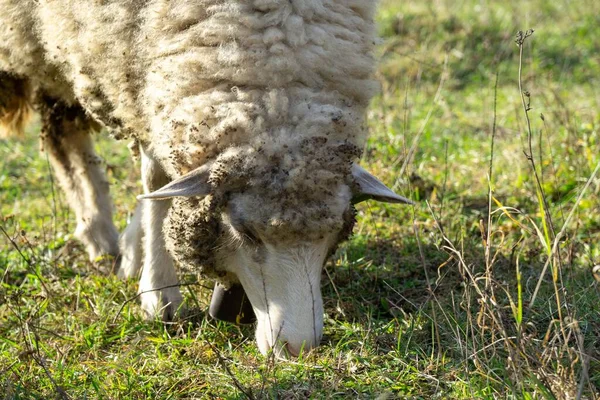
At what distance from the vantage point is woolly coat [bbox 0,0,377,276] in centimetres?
310

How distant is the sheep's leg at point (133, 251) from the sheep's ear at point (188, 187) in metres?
1.30

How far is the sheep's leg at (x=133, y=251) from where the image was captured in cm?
441

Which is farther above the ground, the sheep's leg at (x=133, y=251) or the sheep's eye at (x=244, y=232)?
the sheep's eye at (x=244, y=232)

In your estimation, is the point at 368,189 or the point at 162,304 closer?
the point at 368,189

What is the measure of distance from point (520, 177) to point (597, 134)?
2.50ft

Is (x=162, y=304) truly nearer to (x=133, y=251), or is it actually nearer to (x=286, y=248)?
(x=133, y=251)

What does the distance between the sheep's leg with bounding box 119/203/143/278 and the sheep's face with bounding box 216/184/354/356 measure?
121 centimetres

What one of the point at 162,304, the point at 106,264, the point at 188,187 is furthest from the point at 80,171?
the point at 188,187

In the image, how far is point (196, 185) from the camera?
3.13m

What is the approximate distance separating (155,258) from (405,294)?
123cm

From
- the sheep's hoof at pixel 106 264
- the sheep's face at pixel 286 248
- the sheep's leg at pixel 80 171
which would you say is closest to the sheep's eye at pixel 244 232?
the sheep's face at pixel 286 248

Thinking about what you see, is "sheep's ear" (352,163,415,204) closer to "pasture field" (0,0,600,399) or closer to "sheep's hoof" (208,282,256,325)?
"pasture field" (0,0,600,399)

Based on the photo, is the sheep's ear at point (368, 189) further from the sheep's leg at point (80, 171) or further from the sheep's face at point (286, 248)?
the sheep's leg at point (80, 171)

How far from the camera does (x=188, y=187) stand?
3.11 metres
